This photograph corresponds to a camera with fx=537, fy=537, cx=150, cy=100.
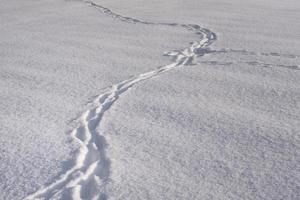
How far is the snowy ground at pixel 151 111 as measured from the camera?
1.66 m

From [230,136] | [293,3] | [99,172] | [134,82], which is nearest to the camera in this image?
[99,172]

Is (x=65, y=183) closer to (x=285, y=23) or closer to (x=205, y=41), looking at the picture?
(x=205, y=41)

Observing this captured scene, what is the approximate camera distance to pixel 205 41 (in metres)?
3.71

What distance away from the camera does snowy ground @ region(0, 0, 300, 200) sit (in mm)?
1656

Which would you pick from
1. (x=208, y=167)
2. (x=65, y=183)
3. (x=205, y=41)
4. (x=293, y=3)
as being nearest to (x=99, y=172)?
(x=65, y=183)

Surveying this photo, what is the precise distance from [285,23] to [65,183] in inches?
120

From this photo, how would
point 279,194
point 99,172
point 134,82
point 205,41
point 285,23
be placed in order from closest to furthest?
point 279,194 < point 99,172 < point 134,82 < point 205,41 < point 285,23

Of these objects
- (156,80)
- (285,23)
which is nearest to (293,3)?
(285,23)

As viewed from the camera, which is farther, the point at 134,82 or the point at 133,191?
the point at 134,82

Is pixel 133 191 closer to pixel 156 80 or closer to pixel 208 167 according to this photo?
pixel 208 167

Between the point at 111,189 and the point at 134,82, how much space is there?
120 centimetres

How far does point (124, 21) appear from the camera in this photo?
4.57m

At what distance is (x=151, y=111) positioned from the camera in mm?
2285

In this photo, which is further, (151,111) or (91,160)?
(151,111)
